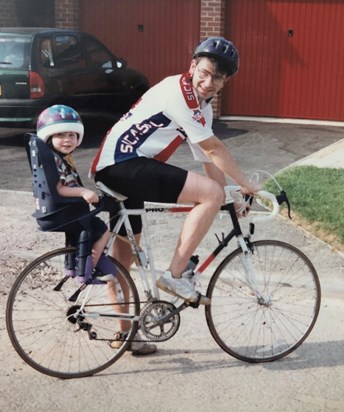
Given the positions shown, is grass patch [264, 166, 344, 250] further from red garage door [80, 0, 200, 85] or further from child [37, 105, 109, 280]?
red garage door [80, 0, 200, 85]

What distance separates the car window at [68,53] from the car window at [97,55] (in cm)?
23

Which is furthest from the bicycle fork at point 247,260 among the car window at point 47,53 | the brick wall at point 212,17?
the brick wall at point 212,17

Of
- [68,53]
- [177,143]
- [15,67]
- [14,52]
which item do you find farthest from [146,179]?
[68,53]

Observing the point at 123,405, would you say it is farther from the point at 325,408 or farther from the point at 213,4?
the point at 213,4

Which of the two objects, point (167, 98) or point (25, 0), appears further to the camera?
point (25, 0)

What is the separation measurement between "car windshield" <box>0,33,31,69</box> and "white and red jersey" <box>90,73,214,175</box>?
7.62m

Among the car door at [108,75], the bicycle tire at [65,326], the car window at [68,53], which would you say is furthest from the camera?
the car door at [108,75]

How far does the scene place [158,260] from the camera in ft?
21.1

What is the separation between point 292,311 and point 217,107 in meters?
10.7

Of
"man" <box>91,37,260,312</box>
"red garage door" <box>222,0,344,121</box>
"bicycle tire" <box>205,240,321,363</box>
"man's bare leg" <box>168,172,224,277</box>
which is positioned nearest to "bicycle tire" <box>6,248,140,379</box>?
"man's bare leg" <box>168,172,224,277</box>

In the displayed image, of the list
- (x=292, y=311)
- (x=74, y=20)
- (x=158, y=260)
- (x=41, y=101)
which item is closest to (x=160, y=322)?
(x=292, y=311)

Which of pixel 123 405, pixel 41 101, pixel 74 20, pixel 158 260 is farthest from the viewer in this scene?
pixel 74 20

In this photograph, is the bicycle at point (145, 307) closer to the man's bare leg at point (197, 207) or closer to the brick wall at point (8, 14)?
the man's bare leg at point (197, 207)

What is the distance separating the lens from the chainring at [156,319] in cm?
451
